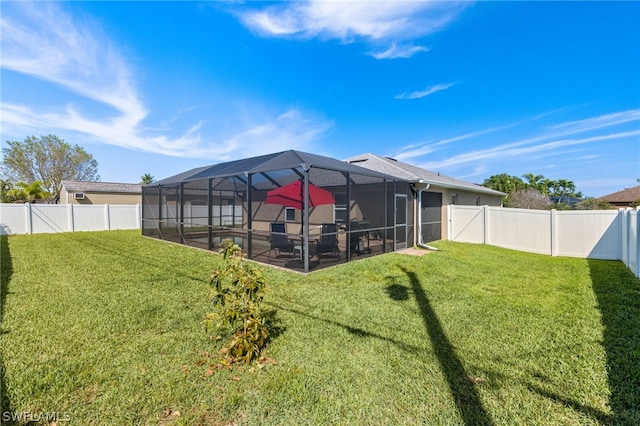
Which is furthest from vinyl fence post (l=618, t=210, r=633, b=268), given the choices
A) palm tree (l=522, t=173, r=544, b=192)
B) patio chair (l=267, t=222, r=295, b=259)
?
palm tree (l=522, t=173, r=544, b=192)

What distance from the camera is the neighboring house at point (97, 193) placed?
69.3 feet

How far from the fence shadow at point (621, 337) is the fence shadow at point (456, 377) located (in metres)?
0.90

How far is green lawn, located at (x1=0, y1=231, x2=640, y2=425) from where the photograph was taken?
219 centimetres

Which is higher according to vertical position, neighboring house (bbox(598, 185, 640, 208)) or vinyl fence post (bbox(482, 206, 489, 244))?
neighboring house (bbox(598, 185, 640, 208))

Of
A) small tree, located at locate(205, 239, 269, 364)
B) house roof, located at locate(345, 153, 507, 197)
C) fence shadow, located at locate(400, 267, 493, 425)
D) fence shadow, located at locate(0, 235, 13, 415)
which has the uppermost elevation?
house roof, located at locate(345, 153, 507, 197)

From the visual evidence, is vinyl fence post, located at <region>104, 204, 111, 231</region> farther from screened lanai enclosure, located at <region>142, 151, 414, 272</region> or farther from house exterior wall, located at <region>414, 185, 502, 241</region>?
house exterior wall, located at <region>414, 185, 502, 241</region>

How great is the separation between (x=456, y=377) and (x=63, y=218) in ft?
63.6

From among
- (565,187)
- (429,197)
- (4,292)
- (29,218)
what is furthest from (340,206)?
(565,187)

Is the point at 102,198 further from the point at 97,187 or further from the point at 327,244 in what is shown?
the point at 327,244

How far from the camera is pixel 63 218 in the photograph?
587 inches

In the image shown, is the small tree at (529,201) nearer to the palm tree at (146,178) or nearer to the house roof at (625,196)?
the house roof at (625,196)

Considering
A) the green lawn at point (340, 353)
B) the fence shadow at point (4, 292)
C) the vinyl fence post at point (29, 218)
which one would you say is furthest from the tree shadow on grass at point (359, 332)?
the vinyl fence post at point (29, 218)

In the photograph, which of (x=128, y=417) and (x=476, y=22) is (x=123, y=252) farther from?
(x=476, y=22)

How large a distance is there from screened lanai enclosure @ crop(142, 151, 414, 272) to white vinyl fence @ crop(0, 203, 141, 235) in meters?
4.74
